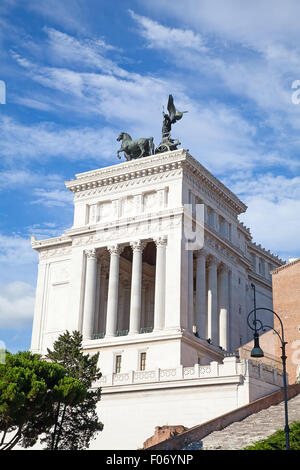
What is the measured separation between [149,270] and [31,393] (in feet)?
143

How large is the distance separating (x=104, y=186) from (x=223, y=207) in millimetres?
13253

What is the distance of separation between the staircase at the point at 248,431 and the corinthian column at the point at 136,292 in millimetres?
21491

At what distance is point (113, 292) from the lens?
71.1 metres

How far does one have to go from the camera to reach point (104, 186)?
76.6 meters

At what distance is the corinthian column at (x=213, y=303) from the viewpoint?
7238cm

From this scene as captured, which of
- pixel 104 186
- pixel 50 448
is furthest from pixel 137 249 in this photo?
pixel 50 448

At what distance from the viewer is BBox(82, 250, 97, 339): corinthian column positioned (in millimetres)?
70750

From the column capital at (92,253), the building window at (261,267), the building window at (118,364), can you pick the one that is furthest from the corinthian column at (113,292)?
the building window at (261,267)

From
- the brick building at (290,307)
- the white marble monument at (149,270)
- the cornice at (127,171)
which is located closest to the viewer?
the brick building at (290,307)

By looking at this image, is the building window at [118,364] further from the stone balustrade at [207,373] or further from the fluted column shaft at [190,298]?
the stone balustrade at [207,373]

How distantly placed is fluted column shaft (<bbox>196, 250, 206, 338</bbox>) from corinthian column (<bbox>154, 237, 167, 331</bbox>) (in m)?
4.34

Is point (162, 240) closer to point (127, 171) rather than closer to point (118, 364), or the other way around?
point (127, 171)

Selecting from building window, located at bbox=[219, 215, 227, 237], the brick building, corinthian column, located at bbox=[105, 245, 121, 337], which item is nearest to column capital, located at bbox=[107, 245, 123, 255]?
corinthian column, located at bbox=[105, 245, 121, 337]

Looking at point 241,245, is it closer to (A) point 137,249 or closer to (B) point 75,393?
(A) point 137,249
